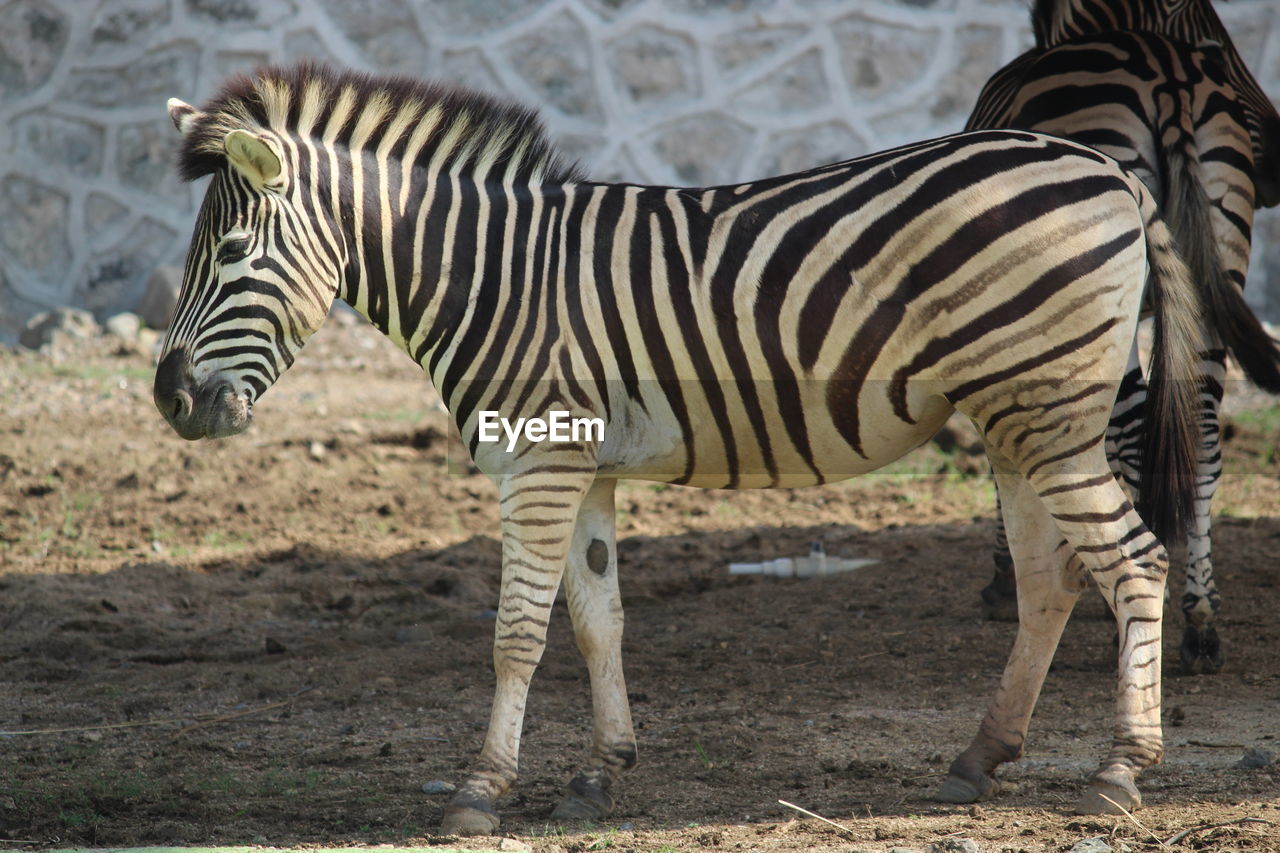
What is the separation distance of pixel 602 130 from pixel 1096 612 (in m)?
7.16

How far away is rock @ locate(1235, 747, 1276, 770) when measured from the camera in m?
4.41

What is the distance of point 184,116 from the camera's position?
4.30 m

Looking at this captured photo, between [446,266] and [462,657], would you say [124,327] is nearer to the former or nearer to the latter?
[462,657]

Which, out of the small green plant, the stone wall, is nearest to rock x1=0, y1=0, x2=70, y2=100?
the stone wall

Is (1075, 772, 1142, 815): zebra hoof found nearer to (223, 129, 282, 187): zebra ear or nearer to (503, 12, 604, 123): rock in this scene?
(223, 129, 282, 187): zebra ear

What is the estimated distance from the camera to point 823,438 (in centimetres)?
423

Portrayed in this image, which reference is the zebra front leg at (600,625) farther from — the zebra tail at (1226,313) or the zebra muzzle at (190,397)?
the zebra tail at (1226,313)

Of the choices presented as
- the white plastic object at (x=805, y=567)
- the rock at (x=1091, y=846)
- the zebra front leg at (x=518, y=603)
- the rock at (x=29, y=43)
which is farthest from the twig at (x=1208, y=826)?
the rock at (x=29, y=43)

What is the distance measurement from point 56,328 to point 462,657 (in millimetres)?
7059

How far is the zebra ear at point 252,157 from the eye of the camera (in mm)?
4008

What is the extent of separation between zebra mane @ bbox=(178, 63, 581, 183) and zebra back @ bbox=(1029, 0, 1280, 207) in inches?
121

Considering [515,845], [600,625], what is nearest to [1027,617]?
[600,625]

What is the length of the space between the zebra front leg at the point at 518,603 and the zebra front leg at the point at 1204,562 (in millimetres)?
2993

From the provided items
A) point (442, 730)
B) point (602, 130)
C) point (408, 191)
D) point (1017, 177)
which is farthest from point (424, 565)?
point (602, 130)
